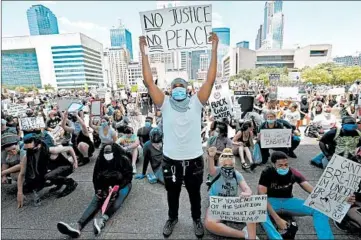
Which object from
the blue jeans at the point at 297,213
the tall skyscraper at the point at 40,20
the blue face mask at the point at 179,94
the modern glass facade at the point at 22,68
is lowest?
the blue jeans at the point at 297,213

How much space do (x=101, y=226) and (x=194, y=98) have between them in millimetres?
2018

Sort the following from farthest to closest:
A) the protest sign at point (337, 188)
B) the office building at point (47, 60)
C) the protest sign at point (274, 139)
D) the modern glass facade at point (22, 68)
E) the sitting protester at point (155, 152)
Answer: the modern glass facade at point (22, 68), the office building at point (47, 60), the protest sign at point (274, 139), the sitting protester at point (155, 152), the protest sign at point (337, 188)

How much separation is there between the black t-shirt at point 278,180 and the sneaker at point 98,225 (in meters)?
2.06

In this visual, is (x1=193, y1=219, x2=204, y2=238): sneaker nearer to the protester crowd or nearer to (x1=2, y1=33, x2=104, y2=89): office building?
the protester crowd

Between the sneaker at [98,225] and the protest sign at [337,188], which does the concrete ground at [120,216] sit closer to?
the sneaker at [98,225]

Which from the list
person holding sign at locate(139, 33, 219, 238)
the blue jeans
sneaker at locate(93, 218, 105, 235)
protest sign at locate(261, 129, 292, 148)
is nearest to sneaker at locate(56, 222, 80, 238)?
sneaker at locate(93, 218, 105, 235)

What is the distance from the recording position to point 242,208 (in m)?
2.31

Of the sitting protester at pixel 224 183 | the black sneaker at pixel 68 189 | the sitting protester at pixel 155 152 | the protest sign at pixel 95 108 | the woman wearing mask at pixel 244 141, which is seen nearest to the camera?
the sitting protester at pixel 224 183

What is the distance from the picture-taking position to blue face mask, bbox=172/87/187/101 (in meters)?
2.32

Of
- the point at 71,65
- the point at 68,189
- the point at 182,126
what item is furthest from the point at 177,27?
the point at 71,65

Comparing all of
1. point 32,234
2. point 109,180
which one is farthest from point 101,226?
point 32,234

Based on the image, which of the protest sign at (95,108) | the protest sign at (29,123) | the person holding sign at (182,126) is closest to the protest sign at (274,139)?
the person holding sign at (182,126)

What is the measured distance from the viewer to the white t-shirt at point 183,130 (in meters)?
2.26

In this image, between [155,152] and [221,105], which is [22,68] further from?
[155,152]
